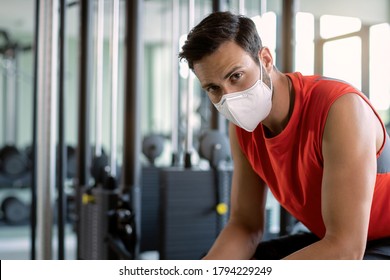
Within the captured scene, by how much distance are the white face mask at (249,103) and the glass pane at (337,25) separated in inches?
18.5

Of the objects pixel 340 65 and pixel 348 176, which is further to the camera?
pixel 340 65

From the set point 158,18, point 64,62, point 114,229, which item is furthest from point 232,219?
point 158,18

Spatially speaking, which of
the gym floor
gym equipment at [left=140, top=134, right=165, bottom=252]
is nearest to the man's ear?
gym equipment at [left=140, top=134, right=165, bottom=252]

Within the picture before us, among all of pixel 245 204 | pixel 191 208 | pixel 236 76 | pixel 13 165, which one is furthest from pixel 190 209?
pixel 13 165

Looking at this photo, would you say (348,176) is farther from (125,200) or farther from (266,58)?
(125,200)

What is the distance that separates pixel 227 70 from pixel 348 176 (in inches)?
11.1

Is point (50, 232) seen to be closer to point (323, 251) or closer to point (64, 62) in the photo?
point (64, 62)

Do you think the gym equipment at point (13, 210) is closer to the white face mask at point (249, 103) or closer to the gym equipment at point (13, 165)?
the gym equipment at point (13, 165)

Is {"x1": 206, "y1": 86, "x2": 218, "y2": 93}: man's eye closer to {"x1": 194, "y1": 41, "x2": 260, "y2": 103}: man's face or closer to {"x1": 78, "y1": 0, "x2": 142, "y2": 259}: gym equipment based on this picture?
{"x1": 194, "y1": 41, "x2": 260, "y2": 103}: man's face

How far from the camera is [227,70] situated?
90 centimetres

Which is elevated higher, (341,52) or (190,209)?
(341,52)

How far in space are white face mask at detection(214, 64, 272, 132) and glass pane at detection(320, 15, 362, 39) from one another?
0.47 metres

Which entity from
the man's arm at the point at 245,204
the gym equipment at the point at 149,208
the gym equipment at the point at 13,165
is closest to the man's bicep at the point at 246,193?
the man's arm at the point at 245,204

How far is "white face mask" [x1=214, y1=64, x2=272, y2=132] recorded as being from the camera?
94 cm
